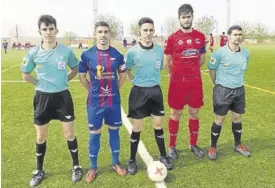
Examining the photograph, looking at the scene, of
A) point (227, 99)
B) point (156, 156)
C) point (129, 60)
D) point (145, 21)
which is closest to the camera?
point (145, 21)

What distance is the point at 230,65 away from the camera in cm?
492

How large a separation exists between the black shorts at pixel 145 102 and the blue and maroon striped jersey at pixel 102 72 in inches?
11.2

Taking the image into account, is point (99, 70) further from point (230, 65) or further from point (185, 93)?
point (230, 65)

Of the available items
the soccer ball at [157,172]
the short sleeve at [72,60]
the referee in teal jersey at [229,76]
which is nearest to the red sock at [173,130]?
the referee in teal jersey at [229,76]

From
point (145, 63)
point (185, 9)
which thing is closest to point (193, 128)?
point (145, 63)

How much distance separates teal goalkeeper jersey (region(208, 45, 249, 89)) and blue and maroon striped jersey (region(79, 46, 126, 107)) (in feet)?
5.01

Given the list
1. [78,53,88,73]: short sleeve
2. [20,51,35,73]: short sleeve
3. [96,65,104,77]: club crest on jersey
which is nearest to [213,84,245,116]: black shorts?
[96,65,104,77]: club crest on jersey

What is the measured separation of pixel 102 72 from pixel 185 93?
56.7 inches

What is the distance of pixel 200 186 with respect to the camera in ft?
13.9

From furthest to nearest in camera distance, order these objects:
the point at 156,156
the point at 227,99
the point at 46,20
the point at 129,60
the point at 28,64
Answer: the point at 156,156
the point at 227,99
the point at 129,60
the point at 28,64
the point at 46,20

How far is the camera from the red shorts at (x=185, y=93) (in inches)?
197

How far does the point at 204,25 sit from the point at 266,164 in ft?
259

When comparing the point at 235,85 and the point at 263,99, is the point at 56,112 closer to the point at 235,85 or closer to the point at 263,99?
the point at 235,85

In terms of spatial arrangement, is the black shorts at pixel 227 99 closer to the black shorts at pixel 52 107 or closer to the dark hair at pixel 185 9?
the dark hair at pixel 185 9
